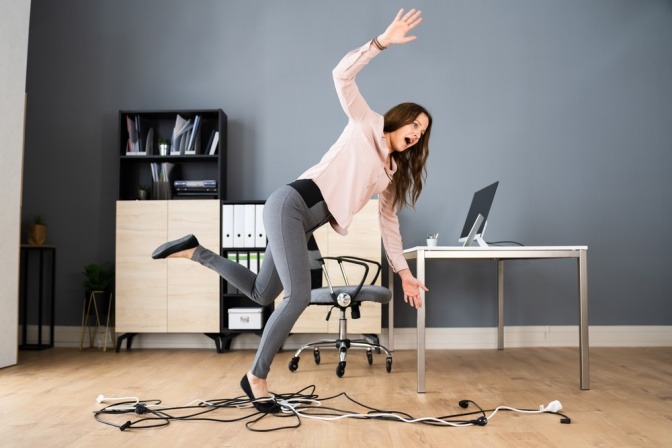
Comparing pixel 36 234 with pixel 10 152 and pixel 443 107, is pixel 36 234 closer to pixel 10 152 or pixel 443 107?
pixel 10 152

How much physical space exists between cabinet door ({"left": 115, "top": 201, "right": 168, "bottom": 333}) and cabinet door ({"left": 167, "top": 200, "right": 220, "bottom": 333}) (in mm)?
59

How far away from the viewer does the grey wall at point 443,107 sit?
15.3 ft

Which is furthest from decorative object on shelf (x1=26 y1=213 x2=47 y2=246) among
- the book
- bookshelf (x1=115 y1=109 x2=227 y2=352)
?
the book

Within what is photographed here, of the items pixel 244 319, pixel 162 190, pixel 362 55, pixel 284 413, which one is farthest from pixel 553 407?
pixel 162 190

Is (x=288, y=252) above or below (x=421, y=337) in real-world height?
above

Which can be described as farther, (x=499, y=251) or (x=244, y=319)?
(x=244, y=319)

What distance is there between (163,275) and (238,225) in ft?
2.15

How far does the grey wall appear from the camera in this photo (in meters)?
4.66

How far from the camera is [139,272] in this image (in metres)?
4.28

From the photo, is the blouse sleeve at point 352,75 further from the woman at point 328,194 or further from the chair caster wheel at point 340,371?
the chair caster wheel at point 340,371

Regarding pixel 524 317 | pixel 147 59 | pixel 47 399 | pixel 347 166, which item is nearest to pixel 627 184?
pixel 524 317

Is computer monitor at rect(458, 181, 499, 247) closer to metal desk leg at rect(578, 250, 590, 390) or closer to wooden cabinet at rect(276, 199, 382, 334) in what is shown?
metal desk leg at rect(578, 250, 590, 390)

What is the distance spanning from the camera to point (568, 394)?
9.09 feet

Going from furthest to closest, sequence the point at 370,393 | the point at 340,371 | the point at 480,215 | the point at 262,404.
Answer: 1. the point at 480,215
2. the point at 340,371
3. the point at 370,393
4. the point at 262,404
